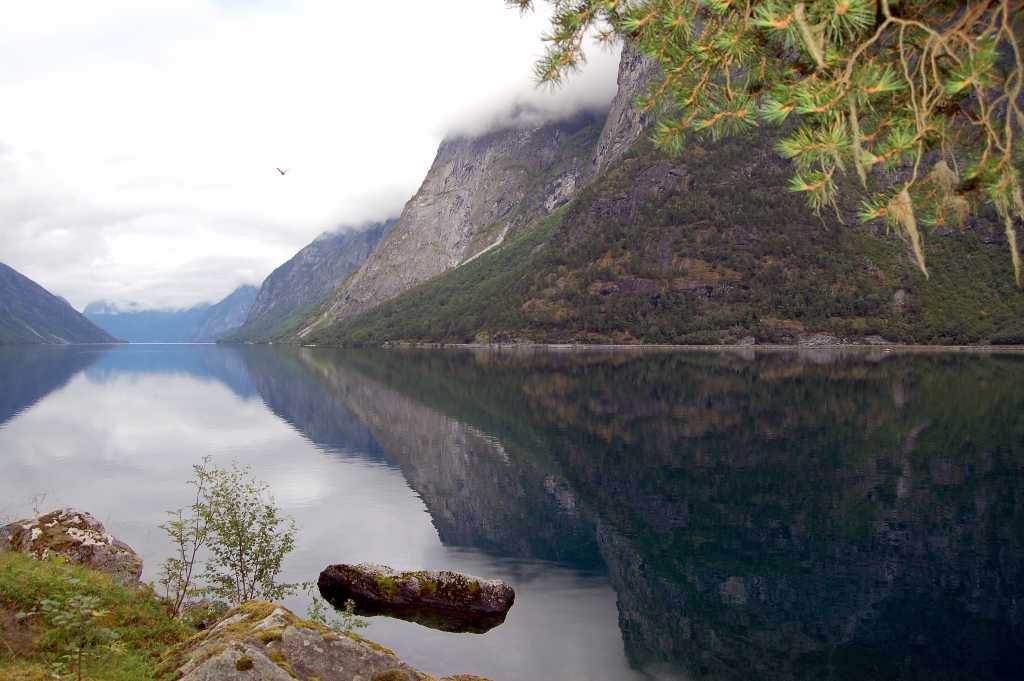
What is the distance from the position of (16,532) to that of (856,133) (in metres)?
21.1

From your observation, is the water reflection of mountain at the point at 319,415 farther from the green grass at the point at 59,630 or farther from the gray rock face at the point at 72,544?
the green grass at the point at 59,630

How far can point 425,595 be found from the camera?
18562 millimetres

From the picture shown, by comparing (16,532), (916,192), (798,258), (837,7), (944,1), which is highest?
(798,258)

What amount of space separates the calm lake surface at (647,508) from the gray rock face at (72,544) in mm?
4134

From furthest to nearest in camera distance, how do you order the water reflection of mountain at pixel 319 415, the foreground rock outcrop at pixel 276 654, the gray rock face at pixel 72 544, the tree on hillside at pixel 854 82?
the water reflection of mountain at pixel 319 415
the gray rock face at pixel 72 544
the foreground rock outcrop at pixel 276 654
the tree on hillside at pixel 854 82

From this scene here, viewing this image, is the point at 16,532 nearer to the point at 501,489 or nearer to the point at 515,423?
the point at 501,489

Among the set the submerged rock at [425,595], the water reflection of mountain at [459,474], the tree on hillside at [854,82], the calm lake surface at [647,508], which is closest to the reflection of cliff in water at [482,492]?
the water reflection of mountain at [459,474]

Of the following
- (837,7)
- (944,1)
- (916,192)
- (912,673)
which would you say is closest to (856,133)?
(837,7)

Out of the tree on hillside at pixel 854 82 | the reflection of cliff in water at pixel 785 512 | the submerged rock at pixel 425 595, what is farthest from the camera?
the submerged rock at pixel 425 595

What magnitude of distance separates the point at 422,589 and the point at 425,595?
21cm

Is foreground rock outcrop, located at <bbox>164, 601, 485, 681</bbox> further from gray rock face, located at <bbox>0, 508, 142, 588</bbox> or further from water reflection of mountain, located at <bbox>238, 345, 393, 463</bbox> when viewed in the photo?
water reflection of mountain, located at <bbox>238, 345, 393, 463</bbox>

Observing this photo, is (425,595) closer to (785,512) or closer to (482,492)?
(482,492)

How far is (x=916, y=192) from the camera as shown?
27.5ft

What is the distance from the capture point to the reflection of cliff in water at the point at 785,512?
16547 millimetres
